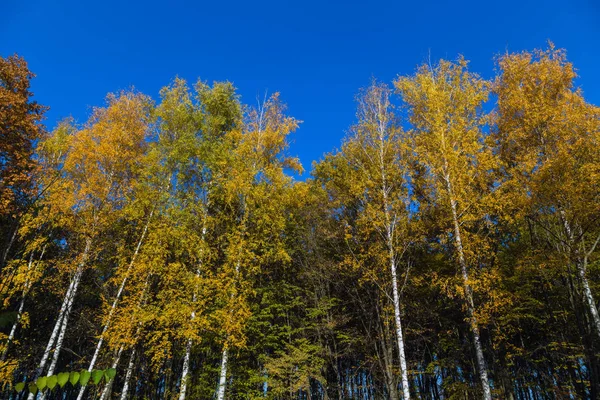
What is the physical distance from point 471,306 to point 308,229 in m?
6.65

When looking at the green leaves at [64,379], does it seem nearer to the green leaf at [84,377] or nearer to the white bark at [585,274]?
the green leaf at [84,377]

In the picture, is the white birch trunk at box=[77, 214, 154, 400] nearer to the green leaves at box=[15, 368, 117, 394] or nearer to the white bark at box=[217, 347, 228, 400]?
the white bark at box=[217, 347, 228, 400]

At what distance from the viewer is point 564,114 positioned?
34.7ft

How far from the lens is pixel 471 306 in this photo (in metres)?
9.45

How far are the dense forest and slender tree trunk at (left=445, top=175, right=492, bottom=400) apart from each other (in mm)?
61

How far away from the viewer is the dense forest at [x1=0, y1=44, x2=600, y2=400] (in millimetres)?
9328

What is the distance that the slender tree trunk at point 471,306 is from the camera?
8.44 meters

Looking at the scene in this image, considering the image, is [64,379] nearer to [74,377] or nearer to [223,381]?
[74,377]

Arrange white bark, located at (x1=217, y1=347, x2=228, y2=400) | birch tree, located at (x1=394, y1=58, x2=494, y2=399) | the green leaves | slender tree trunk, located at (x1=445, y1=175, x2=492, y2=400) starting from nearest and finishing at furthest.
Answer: the green leaves → slender tree trunk, located at (x1=445, y1=175, x2=492, y2=400) → white bark, located at (x1=217, y1=347, x2=228, y2=400) → birch tree, located at (x1=394, y1=58, x2=494, y2=399)

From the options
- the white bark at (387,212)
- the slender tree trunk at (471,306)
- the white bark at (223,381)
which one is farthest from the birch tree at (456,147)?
the white bark at (223,381)

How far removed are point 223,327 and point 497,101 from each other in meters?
12.3

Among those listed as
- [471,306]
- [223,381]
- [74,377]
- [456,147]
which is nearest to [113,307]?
[223,381]

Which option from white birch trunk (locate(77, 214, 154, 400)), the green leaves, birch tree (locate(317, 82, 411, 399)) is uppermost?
birch tree (locate(317, 82, 411, 399))

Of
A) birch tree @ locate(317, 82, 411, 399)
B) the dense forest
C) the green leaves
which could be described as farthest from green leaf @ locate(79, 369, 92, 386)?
birch tree @ locate(317, 82, 411, 399)
